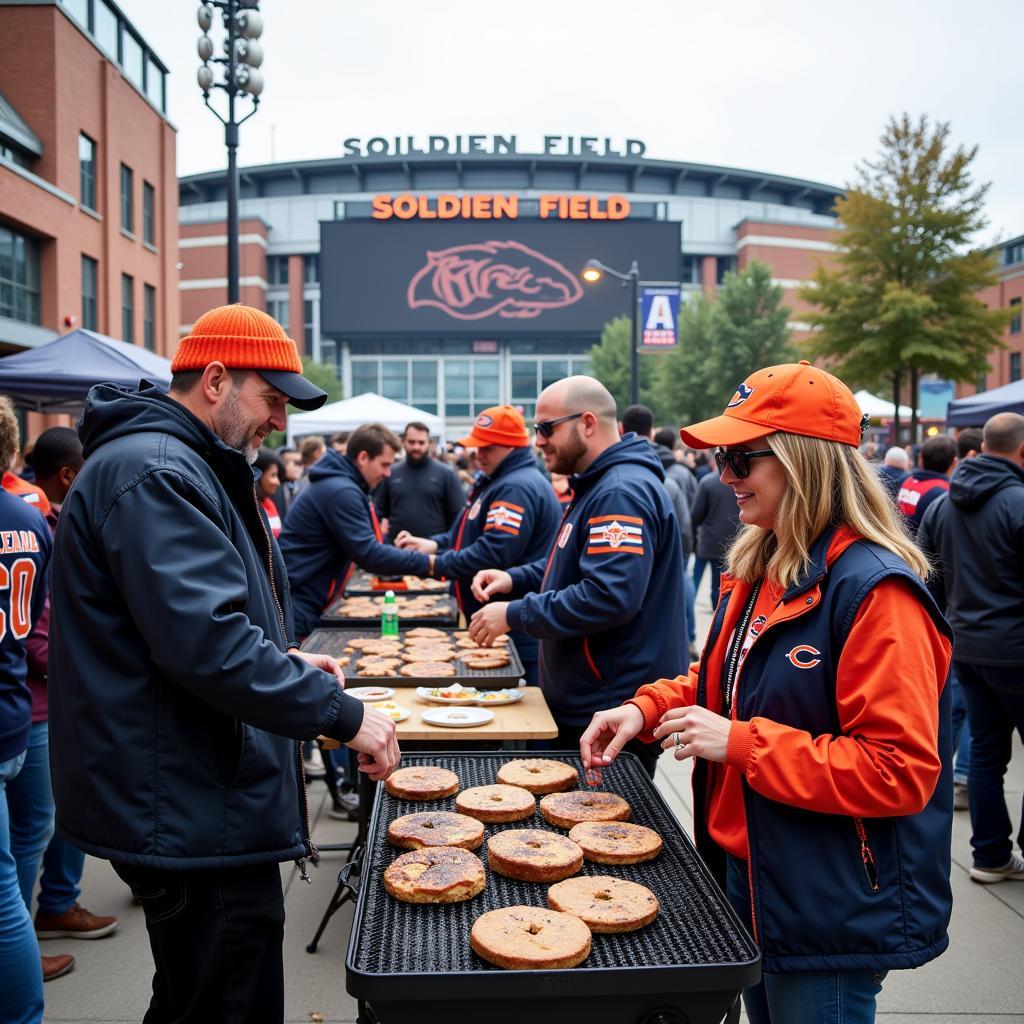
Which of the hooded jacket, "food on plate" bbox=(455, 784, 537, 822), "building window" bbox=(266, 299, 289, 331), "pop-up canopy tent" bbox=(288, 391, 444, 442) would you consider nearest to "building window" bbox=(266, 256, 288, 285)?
"building window" bbox=(266, 299, 289, 331)

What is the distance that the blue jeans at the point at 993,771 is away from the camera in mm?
4781

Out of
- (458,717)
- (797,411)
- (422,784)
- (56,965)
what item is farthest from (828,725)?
(56,965)

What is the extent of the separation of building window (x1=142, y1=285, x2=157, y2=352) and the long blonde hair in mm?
29545

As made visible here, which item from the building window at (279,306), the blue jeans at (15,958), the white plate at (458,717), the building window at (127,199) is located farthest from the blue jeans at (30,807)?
the building window at (279,306)

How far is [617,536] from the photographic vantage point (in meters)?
3.65

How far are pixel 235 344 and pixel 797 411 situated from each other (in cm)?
146

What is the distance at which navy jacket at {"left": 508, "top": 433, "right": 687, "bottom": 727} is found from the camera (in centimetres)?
361

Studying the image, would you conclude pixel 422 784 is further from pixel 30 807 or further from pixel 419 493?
pixel 419 493

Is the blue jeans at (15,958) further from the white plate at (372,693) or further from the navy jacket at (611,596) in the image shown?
the navy jacket at (611,596)

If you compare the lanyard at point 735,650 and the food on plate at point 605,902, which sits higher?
the lanyard at point 735,650

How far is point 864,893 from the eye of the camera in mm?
1973

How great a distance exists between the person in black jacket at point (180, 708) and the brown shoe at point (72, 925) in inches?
88.0

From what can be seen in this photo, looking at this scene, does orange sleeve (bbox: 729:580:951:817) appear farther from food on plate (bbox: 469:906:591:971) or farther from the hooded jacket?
the hooded jacket


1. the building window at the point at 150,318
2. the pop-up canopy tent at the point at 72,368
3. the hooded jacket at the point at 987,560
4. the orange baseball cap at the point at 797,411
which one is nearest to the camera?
the orange baseball cap at the point at 797,411
